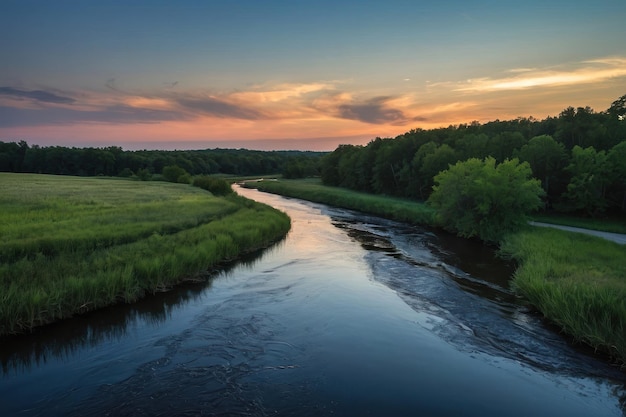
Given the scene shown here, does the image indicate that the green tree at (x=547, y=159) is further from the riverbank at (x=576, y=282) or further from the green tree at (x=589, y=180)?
the riverbank at (x=576, y=282)

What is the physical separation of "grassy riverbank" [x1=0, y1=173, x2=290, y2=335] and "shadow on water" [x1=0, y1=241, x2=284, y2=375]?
0.38 metres

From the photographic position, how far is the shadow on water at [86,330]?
1198 centimetres

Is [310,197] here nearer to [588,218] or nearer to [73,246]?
[588,218]

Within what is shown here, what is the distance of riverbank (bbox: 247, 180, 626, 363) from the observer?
42.8 ft

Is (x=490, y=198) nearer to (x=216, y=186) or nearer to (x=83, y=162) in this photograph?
(x=216, y=186)

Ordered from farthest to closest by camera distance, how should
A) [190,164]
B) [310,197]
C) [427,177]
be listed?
[190,164]
[310,197]
[427,177]

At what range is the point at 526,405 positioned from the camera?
10.3 meters

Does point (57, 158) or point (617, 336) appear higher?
point (57, 158)

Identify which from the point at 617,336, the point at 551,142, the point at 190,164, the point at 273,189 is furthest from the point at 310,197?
the point at 190,164

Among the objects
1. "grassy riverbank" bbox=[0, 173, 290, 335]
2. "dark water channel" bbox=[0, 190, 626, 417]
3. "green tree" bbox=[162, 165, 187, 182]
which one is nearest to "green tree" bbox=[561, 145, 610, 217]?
"dark water channel" bbox=[0, 190, 626, 417]

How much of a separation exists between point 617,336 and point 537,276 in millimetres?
5838

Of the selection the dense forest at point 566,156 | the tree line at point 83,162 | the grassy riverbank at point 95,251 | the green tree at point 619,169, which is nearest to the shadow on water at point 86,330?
the grassy riverbank at point 95,251

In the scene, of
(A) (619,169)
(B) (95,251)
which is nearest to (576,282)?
(B) (95,251)

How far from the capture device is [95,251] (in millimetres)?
19031
